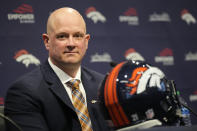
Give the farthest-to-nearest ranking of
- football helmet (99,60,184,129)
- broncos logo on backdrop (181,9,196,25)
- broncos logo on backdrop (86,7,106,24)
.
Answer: broncos logo on backdrop (181,9,196,25) → broncos logo on backdrop (86,7,106,24) → football helmet (99,60,184,129)

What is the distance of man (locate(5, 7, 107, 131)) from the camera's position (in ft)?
4.98

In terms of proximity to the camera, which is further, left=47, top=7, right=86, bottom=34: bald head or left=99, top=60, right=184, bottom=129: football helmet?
left=47, top=7, right=86, bottom=34: bald head

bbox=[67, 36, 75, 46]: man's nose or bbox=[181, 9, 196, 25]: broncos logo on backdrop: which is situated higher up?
bbox=[181, 9, 196, 25]: broncos logo on backdrop

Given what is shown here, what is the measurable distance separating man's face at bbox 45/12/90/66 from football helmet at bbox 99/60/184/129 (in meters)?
0.50

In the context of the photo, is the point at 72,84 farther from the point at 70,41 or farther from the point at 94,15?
the point at 94,15

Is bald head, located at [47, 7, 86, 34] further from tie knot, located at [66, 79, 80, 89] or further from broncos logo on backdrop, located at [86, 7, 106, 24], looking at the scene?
broncos logo on backdrop, located at [86, 7, 106, 24]

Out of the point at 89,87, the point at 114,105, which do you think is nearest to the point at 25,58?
the point at 89,87

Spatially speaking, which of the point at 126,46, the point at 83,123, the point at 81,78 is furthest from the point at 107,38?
the point at 83,123

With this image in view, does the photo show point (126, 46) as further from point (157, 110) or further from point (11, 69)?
point (157, 110)

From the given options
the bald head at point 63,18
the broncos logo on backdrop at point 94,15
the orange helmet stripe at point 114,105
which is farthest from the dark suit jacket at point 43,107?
the broncos logo on backdrop at point 94,15

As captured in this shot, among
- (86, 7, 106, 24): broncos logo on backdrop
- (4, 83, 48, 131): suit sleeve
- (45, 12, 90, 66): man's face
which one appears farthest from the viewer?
(86, 7, 106, 24): broncos logo on backdrop

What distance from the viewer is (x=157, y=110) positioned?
3.59 ft

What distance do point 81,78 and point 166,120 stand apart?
2.40ft

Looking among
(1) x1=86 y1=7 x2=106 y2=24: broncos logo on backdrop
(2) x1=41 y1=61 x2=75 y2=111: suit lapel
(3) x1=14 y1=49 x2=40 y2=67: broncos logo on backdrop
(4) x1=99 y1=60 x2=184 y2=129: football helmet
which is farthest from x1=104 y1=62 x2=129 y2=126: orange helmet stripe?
(1) x1=86 y1=7 x2=106 y2=24: broncos logo on backdrop
